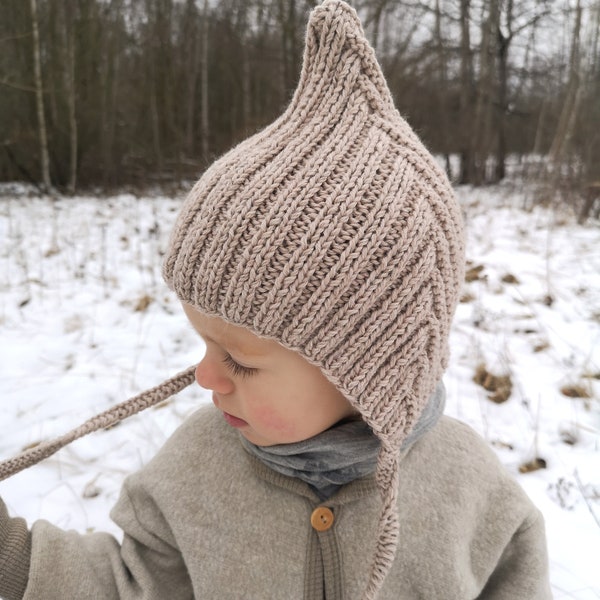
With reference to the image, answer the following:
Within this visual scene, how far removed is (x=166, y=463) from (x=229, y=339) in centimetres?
44

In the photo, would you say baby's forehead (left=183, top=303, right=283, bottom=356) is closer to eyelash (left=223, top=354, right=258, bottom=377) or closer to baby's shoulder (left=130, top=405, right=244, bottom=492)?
eyelash (left=223, top=354, right=258, bottom=377)

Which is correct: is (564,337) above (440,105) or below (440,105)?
A: below

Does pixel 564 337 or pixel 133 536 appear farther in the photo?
pixel 564 337

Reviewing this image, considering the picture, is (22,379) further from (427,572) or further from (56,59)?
(56,59)

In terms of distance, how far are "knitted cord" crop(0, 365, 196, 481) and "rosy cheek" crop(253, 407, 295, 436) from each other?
332 millimetres

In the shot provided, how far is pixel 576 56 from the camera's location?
8273 millimetres

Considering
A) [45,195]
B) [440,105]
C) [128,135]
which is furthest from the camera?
[440,105]

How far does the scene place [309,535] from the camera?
3.39ft

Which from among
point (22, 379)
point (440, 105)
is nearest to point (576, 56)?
point (440, 105)

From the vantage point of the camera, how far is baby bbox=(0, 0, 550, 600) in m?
0.80

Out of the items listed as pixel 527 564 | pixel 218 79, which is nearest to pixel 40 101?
pixel 218 79

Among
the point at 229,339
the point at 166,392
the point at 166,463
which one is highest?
the point at 229,339

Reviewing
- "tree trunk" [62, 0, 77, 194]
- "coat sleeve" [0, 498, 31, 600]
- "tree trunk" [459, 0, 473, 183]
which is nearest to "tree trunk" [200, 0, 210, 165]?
"tree trunk" [62, 0, 77, 194]

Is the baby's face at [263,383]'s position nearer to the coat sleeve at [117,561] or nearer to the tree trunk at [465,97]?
the coat sleeve at [117,561]
